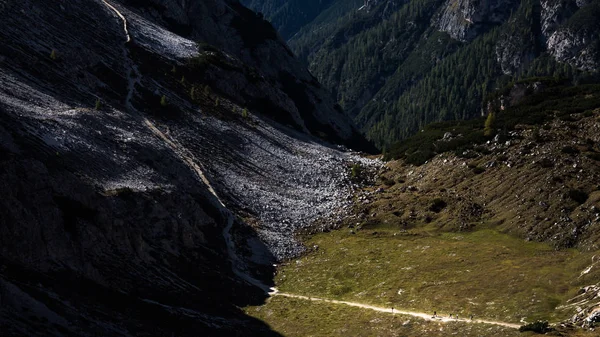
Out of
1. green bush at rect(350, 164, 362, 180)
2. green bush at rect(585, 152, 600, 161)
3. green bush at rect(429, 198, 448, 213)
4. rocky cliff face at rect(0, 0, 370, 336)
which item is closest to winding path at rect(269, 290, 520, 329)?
rocky cliff face at rect(0, 0, 370, 336)

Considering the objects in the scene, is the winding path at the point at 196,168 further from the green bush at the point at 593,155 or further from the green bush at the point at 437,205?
the green bush at the point at 593,155

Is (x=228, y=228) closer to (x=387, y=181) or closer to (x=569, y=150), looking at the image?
(x=387, y=181)

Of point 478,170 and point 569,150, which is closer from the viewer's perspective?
point 569,150

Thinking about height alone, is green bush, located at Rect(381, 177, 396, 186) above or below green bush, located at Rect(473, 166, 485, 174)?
below

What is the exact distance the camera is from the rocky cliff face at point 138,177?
145ft

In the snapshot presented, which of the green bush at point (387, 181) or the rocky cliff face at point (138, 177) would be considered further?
the green bush at point (387, 181)

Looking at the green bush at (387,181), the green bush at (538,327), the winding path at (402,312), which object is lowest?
the winding path at (402,312)

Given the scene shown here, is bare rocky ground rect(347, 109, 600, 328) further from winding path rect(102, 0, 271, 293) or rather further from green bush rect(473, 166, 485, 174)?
winding path rect(102, 0, 271, 293)

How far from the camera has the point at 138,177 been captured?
69.1 meters

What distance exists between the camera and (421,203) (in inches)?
3159

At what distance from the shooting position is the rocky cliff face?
4412 cm

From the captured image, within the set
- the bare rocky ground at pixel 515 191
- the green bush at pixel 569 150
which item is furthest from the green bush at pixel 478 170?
the green bush at pixel 569 150

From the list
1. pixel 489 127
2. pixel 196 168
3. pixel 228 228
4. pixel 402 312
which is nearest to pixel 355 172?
pixel 489 127

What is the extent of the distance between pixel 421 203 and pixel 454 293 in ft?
90.2
